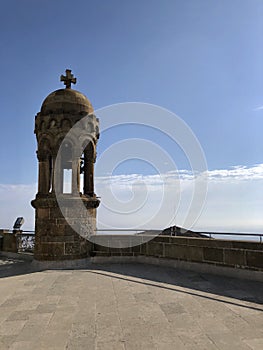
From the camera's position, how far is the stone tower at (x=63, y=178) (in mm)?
8109

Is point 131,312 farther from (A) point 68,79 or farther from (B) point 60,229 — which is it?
(A) point 68,79

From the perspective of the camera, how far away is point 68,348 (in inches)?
122

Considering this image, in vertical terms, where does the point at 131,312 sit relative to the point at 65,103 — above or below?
below

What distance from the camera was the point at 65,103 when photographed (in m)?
8.58

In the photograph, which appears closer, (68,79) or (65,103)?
(65,103)

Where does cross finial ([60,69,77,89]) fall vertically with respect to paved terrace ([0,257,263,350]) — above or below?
above

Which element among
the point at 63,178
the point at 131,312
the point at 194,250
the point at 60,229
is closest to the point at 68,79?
the point at 63,178

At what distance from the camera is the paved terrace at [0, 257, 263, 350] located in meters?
3.25

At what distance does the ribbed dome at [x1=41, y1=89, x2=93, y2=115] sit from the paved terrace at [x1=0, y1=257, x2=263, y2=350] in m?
4.78

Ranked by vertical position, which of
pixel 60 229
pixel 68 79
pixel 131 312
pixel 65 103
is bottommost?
pixel 131 312

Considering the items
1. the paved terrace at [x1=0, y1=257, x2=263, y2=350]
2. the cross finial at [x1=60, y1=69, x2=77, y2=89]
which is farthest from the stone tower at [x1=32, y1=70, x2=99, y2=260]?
the paved terrace at [x1=0, y1=257, x2=263, y2=350]

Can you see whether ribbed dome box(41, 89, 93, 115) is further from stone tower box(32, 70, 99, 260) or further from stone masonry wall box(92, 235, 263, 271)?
stone masonry wall box(92, 235, 263, 271)

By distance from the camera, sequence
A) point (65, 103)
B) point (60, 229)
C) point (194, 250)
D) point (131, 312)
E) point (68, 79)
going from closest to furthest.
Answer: point (131, 312) < point (194, 250) < point (60, 229) < point (65, 103) < point (68, 79)

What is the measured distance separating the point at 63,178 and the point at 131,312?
19.0ft
